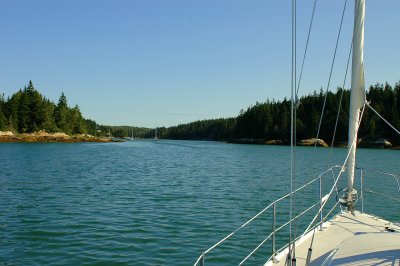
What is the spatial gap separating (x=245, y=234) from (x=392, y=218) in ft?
28.3

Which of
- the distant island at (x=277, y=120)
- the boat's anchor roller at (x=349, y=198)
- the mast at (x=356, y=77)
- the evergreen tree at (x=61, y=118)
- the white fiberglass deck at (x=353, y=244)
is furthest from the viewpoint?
the evergreen tree at (x=61, y=118)

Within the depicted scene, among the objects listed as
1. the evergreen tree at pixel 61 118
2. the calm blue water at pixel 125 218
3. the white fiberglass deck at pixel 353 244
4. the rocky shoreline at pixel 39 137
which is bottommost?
the calm blue water at pixel 125 218

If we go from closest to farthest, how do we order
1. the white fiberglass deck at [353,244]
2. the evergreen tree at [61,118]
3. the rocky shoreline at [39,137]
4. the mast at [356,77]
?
the white fiberglass deck at [353,244], the mast at [356,77], the rocky shoreline at [39,137], the evergreen tree at [61,118]

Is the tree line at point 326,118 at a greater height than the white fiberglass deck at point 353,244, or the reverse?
the tree line at point 326,118

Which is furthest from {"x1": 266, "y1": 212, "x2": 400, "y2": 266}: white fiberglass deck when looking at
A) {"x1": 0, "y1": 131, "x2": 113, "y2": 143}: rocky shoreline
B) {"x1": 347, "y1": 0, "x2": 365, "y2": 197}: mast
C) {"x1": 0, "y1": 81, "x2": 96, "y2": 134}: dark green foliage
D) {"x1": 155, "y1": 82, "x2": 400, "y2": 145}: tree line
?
{"x1": 0, "y1": 81, "x2": 96, "y2": 134}: dark green foliage

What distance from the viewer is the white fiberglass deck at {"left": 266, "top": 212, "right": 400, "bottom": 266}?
609 centimetres

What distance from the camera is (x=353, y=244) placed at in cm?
679

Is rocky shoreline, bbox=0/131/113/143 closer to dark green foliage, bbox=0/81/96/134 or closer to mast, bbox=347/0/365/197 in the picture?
dark green foliage, bbox=0/81/96/134

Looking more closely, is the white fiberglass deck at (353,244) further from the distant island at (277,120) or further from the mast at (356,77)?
the distant island at (277,120)

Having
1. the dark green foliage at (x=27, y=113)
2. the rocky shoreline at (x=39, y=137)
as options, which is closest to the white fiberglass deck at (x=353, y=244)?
the rocky shoreline at (x=39, y=137)

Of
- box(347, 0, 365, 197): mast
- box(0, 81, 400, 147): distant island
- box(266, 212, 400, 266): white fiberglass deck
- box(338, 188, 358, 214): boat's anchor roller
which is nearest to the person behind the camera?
box(266, 212, 400, 266): white fiberglass deck

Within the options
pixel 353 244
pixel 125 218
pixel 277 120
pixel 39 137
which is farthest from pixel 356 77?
pixel 277 120

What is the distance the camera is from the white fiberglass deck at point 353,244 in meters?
6.09

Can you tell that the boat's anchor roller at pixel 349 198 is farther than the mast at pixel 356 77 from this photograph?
Yes
